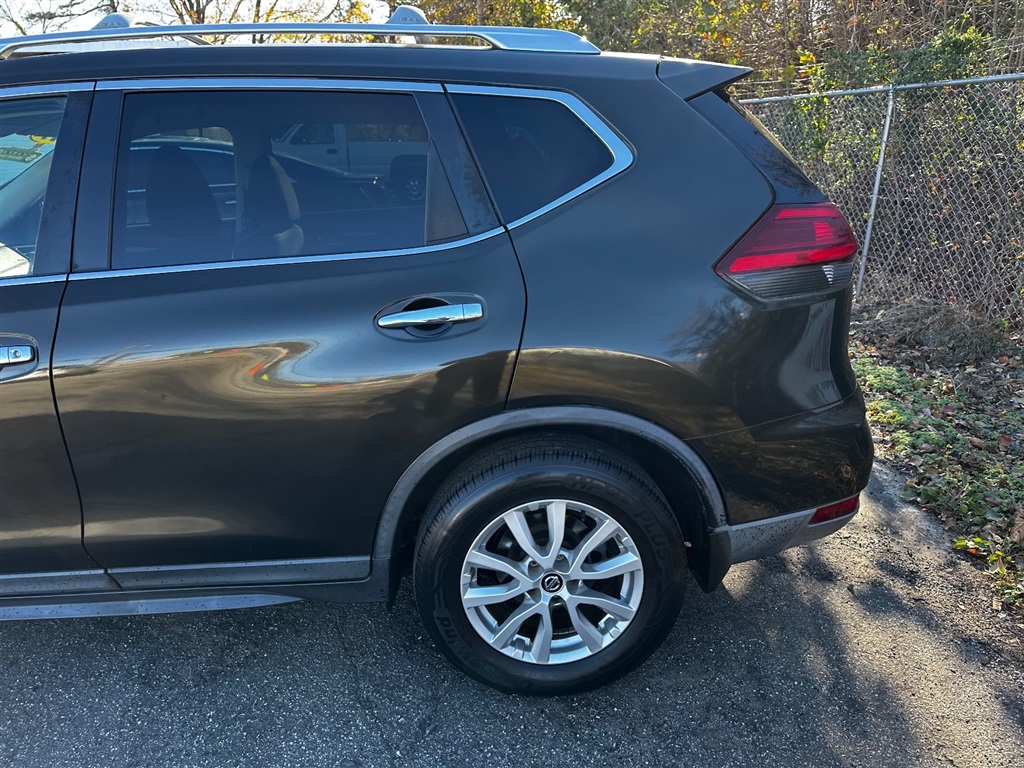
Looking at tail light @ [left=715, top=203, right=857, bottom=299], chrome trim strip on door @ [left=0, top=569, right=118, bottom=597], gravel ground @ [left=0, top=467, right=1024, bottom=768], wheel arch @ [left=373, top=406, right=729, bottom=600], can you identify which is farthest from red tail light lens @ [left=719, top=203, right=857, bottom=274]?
chrome trim strip on door @ [left=0, top=569, right=118, bottom=597]

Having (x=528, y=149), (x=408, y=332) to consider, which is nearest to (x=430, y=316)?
(x=408, y=332)

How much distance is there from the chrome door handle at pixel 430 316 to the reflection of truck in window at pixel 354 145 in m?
0.48

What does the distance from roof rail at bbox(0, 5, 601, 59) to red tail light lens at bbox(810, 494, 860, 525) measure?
5.40 ft

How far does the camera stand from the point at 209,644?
111 inches

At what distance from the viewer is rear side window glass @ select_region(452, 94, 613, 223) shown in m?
2.32

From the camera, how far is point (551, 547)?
7.85 feet

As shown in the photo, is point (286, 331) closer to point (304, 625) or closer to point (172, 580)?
point (172, 580)

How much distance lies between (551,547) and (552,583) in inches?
5.1

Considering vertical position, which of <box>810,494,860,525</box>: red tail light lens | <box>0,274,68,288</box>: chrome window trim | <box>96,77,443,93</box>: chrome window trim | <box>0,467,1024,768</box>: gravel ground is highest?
<box>96,77,443,93</box>: chrome window trim

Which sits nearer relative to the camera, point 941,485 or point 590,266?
point 590,266

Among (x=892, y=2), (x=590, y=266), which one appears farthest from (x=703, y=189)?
(x=892, y=2)

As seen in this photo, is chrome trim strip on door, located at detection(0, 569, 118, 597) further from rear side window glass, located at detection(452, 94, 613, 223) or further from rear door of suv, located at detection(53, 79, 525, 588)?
rear side window glass, located at detection(452, 94, 613, 223)

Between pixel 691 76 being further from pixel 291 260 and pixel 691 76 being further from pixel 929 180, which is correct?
pixel 929 180

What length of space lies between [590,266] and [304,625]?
5.71 feet
